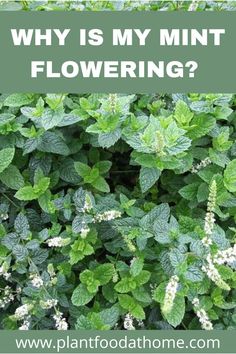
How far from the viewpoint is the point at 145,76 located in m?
1.90

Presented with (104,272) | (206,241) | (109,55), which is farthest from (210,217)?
(109,55)

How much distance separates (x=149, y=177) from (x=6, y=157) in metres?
0.48

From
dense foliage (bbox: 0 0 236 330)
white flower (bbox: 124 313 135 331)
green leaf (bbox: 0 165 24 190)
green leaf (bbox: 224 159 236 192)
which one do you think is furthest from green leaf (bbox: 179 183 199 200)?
green leaf (bbox: 0 165 24 190)

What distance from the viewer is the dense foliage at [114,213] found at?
5.72 ft

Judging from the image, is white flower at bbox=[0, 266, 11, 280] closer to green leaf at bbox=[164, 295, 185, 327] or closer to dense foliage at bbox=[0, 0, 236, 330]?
dense foliage at bbox=[0, 0, 236, 330]

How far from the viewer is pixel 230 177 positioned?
183 cm

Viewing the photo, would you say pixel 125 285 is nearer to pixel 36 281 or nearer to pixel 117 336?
pixel 117 336

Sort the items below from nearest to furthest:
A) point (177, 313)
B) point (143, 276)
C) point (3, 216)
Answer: point (177, 313) < point (143, 276) < point (3, 216)

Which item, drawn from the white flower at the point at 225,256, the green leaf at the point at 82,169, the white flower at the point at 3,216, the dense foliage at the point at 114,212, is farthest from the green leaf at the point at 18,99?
the white flower at the point at 225,256

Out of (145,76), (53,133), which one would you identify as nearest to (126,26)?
(145,76)

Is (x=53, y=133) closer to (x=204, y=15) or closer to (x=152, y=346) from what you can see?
(x=204, y=15)

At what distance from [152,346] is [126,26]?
1140 millimetres

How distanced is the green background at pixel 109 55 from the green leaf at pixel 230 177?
0.28 metres

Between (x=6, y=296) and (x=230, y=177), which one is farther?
(x=6, y=296)
